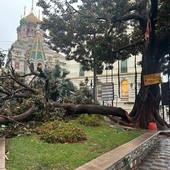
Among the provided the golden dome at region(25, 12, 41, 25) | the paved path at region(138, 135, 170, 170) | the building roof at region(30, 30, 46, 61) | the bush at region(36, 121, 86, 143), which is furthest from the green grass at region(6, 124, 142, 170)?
the golden dome at region(25, 12, 41, 25)

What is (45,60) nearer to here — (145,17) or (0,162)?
(145,17)

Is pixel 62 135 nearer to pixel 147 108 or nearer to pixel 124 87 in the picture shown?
pixel 147 108

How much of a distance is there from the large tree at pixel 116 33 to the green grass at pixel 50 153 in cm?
645

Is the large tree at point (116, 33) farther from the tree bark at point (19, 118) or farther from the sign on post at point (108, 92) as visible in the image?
the tree bark at point (19, 118)

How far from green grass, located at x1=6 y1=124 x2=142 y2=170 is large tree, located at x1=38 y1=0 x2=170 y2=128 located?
21.1 feet

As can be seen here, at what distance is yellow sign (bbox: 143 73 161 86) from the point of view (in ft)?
37.2

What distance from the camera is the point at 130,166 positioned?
5.30 meters

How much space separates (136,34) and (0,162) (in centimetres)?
1432

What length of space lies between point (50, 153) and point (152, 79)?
8.15 meters

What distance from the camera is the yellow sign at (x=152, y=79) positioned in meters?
11.3

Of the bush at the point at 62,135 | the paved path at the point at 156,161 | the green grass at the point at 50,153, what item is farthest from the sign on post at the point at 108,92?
the bush at the point at 62,135

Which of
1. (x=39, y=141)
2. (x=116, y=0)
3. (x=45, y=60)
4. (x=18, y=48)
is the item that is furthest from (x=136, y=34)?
(x=18, y=48)

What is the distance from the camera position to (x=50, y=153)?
4.96 m

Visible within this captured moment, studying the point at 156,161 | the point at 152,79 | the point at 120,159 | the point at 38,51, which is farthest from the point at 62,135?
the point at 38,51
